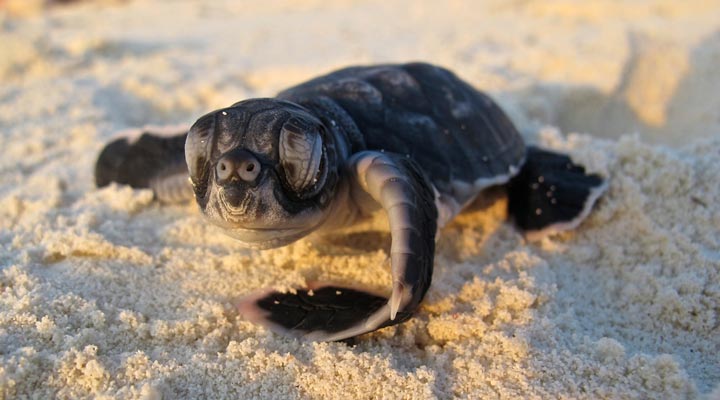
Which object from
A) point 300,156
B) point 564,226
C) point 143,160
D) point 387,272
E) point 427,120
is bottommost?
point 564,226

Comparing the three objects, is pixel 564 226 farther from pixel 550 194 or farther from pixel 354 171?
pixel 354 171

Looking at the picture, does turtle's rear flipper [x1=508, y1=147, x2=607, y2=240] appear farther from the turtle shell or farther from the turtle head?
the turtle head

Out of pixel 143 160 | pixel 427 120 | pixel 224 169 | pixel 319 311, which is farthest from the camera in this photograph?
pixel 143 160

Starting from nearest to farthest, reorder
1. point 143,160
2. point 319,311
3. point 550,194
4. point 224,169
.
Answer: point 224,169
point 319,311
point 550,194
point 143,160

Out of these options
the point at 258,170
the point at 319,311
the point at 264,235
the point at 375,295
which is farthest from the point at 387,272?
the point at 258,170

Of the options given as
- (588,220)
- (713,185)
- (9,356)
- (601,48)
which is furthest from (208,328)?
(601,48)

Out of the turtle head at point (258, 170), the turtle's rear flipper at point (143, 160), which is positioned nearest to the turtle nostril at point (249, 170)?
the turtle head at point (258, 170)

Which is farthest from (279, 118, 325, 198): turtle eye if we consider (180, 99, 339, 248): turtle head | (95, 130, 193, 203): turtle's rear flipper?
(95, 130, 193, 203): turtle's rear flipper

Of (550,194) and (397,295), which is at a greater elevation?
(397,295)
